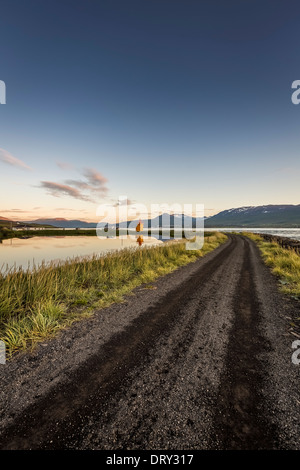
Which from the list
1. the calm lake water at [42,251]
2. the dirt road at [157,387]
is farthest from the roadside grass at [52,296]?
the calm lake water at [42,251]

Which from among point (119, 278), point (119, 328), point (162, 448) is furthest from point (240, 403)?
point (119, 278)

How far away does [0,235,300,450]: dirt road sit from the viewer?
7.94ft

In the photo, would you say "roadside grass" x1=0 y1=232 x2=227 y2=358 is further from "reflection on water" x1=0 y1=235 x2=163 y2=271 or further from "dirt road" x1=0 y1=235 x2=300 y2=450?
"reflection on water" x1=0 y1=235 x2=163 y2=271

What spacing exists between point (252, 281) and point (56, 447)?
35.9 ft

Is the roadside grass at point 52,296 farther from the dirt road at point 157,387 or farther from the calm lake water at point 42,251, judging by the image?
the calm lake water at point 42,251

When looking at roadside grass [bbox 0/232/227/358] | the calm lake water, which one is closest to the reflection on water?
A: the calm lake water

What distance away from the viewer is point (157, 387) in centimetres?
325

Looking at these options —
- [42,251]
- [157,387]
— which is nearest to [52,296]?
[157,387]

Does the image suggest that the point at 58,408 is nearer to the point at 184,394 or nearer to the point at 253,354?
the point at 184,394

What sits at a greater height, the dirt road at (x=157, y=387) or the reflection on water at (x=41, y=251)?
the reflection on water at (x=41, y=251)

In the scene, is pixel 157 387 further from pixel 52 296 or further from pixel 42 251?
pixel 42 251

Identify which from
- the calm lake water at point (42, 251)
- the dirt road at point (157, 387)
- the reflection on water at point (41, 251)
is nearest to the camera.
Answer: the dirt road at point (157, 387)

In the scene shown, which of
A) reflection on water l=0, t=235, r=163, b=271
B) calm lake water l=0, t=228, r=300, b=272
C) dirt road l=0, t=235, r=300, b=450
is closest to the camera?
dirt road l=0, t=235, r=300, b=450

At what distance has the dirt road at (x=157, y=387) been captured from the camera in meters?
2.42
